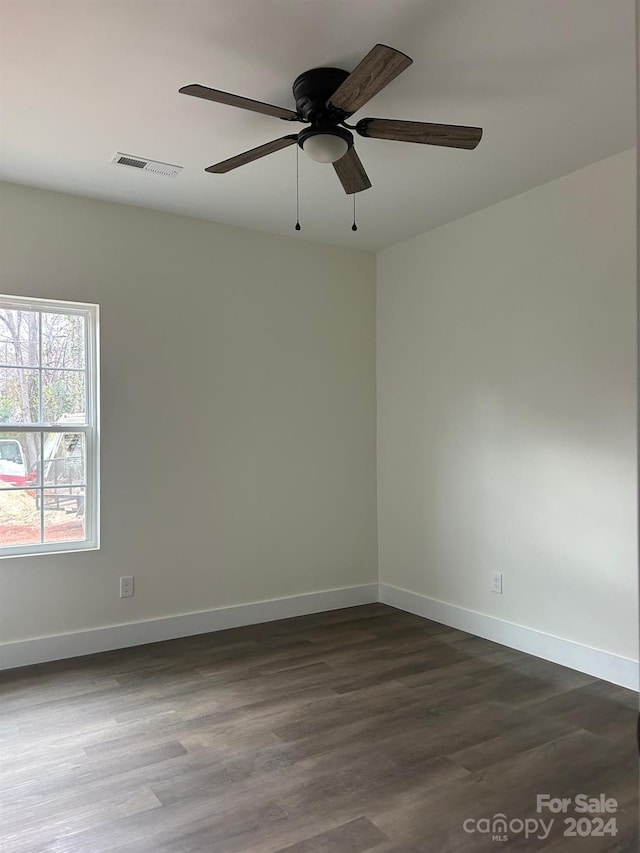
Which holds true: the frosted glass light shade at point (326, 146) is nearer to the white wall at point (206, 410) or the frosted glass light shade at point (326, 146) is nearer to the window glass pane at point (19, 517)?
the white wall at point (206, 410)

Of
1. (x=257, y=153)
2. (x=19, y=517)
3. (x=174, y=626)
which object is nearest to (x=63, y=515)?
(x=19, y=517)

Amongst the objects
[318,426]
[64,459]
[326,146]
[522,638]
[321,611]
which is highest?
[326,146]

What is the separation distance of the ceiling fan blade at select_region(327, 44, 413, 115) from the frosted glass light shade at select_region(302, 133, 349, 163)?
5.1 inches

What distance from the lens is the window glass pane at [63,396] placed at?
3711 millimetres

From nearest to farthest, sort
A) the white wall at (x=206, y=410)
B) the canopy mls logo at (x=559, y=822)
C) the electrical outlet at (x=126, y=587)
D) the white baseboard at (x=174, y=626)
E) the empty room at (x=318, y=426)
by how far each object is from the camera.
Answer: the canopy mls logo at (x=559, y=822) → the empty room at (x=318, y=426) → the white baseboard at (x=174, y=626) → the white wall at (x=206, y=410) → the electrical outlet at (x=126, y=587)

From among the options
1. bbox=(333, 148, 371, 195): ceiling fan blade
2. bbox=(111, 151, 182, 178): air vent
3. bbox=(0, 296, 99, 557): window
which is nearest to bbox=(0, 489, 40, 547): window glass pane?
bbox=(0, 296, 99, 557): window

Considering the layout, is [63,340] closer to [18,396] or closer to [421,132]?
[18,396]

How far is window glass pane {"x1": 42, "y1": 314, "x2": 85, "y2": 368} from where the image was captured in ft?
12.2

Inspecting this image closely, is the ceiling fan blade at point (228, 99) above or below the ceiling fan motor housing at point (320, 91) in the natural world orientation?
below

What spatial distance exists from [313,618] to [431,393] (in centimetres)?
177

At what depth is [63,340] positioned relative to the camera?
3.79 metres

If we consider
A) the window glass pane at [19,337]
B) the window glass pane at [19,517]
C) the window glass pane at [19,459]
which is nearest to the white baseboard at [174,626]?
the window glass pane at [19,517]

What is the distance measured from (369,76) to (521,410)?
88.3 inches

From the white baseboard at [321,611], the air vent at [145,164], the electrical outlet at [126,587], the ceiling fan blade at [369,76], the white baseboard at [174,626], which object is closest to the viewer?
the ceiling fan blade at [369,76]
